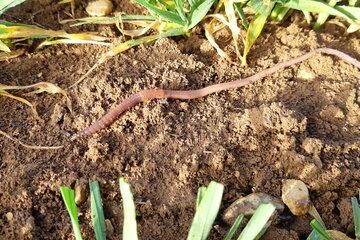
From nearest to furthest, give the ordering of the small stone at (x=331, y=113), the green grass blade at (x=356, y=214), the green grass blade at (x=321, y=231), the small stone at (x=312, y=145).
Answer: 1. the green grass blade at (x=321, y=231)
2. the green grass blade at (x=356, y=214)
3. the small stone at (x=312, y=145)
4. the small stone at (x=331, y=113)

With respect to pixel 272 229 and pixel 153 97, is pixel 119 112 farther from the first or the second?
pixel 272 229

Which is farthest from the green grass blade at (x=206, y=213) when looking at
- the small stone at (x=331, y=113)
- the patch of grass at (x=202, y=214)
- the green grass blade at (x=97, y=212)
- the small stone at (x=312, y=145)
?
the small stone at (x=331, y=113)

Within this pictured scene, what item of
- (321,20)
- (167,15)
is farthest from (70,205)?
(321,20)

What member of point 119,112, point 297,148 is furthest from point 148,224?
point 297,148

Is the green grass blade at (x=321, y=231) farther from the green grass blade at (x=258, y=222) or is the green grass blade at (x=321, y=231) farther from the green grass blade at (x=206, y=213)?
the green grass blade at (x=206, y=213)

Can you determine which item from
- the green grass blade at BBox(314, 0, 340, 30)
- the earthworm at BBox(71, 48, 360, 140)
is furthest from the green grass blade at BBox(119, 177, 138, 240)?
the green grass blade at BBox(314, 0, 340, 30)

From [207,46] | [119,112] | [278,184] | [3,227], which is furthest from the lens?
[207,46]

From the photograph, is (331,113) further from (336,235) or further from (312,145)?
(336,235)
